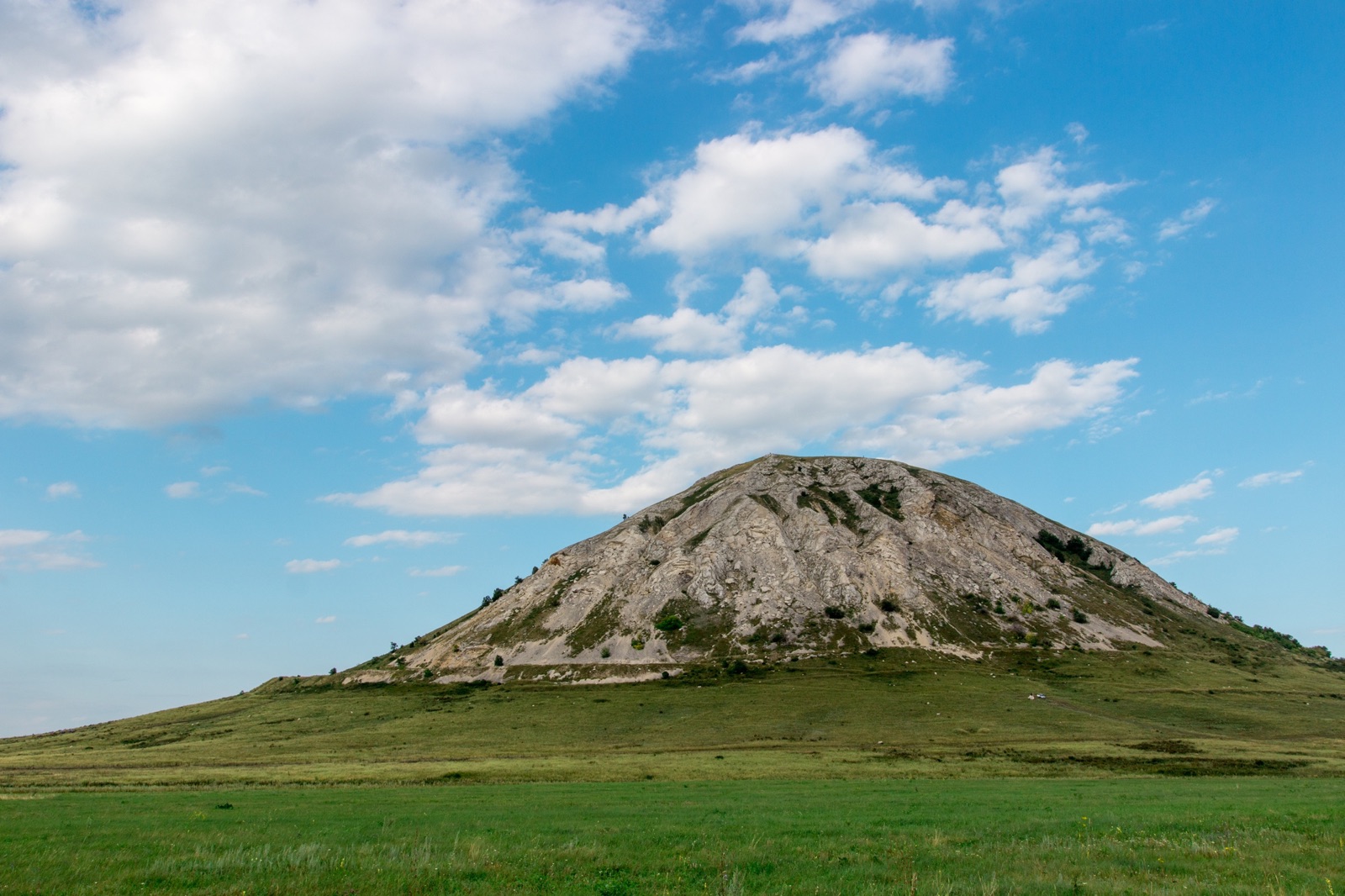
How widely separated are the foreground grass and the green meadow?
149mm

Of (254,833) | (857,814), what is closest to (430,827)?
(254,833)

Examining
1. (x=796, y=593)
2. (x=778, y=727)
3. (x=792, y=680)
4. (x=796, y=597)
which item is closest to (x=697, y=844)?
(x=778, y=727)

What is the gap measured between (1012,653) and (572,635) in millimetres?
83159

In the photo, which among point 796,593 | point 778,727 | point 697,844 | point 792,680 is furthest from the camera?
point 796,593

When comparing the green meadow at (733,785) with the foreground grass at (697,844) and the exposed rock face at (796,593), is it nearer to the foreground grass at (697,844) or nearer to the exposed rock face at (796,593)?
the foreground grass at (697,844)

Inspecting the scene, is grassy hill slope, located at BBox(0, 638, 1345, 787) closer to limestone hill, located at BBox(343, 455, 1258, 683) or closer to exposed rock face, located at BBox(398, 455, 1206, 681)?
limestone hill, located at BBox(343, 455, 1258, 683)

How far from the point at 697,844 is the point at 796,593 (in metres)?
142

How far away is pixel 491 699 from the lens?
124 m

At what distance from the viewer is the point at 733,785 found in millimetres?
49375

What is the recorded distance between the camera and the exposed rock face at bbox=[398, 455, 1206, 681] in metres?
147

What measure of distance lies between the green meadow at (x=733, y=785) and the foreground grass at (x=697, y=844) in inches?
5.9

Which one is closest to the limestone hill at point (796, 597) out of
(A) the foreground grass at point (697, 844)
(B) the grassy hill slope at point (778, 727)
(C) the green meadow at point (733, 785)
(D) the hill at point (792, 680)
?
(D) the hill at point (792, 680)

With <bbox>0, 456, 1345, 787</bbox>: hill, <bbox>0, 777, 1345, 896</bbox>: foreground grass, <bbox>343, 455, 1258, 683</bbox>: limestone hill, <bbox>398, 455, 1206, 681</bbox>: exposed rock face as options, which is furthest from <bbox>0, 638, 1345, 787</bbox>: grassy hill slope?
<bbox>0, 777, 1345, 896</bbox>: foreground grass

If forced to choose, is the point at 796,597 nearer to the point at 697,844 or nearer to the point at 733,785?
the point at 733,785
